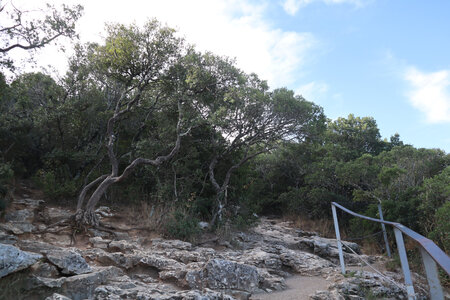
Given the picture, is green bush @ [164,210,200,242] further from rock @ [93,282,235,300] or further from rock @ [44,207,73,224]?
rock @ [93,282,235,300]

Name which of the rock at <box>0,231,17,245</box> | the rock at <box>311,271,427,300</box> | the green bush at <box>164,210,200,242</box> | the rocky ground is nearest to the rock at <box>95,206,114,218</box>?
the rocky ground

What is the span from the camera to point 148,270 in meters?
6.22

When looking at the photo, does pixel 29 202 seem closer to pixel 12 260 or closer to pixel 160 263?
pixel 160 263

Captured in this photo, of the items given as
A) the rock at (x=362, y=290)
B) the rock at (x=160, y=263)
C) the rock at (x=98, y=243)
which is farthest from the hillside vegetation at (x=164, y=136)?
the rock at (x=362, y=290)

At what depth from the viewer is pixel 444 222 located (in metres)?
7.62

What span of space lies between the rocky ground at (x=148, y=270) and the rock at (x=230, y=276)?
2 centimetres

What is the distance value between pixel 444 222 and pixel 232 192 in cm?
809

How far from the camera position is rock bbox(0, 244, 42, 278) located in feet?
12.8

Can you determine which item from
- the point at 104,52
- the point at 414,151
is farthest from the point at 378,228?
the point at 104,52

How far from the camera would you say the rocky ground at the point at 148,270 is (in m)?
4.07

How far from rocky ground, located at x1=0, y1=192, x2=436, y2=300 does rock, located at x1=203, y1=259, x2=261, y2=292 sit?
0.06 ft

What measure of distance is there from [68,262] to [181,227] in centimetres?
502

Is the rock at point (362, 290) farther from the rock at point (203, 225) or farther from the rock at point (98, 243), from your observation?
the rock at point (203, 225)

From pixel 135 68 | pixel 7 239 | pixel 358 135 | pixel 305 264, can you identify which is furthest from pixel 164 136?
pixel 358 135
